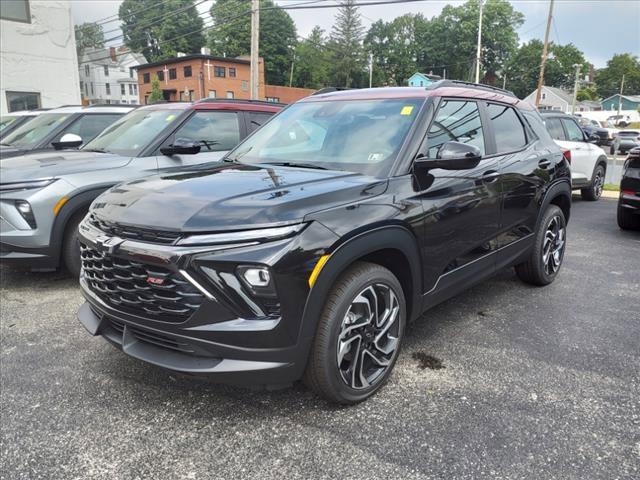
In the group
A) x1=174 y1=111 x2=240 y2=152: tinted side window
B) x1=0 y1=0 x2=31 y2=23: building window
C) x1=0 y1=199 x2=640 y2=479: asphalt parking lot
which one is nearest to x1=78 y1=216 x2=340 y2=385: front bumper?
x1=0 y1=199 x2=640 y2=479: asphalt parking lot

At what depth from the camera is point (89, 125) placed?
297 inches

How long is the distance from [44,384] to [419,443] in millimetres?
2283

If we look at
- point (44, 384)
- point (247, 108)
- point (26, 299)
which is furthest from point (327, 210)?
point (247, 108)

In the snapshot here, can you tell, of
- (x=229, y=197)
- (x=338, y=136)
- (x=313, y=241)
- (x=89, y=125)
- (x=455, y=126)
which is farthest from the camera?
(x=89, y=125)

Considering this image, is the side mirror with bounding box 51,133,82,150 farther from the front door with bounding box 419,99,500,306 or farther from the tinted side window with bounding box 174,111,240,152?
the front door with bounding box 419,99,500,306

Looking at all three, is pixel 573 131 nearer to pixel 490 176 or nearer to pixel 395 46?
pixel 490 176

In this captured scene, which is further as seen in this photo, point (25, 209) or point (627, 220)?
point (627, 220)

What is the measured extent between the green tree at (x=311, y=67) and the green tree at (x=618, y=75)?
66788 mm

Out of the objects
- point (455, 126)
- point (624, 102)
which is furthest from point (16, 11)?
point (624, 102)

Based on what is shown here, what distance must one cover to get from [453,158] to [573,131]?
9.05 metres

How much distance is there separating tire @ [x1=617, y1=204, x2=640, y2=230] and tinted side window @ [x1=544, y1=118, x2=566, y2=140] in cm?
304

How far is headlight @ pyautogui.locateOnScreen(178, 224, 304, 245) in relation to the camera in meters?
2.31

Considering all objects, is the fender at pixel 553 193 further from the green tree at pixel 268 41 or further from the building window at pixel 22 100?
the green tree at pixel 268 41

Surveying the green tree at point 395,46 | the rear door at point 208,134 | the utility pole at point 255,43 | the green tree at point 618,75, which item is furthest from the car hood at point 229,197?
the green tree at point 618,75
